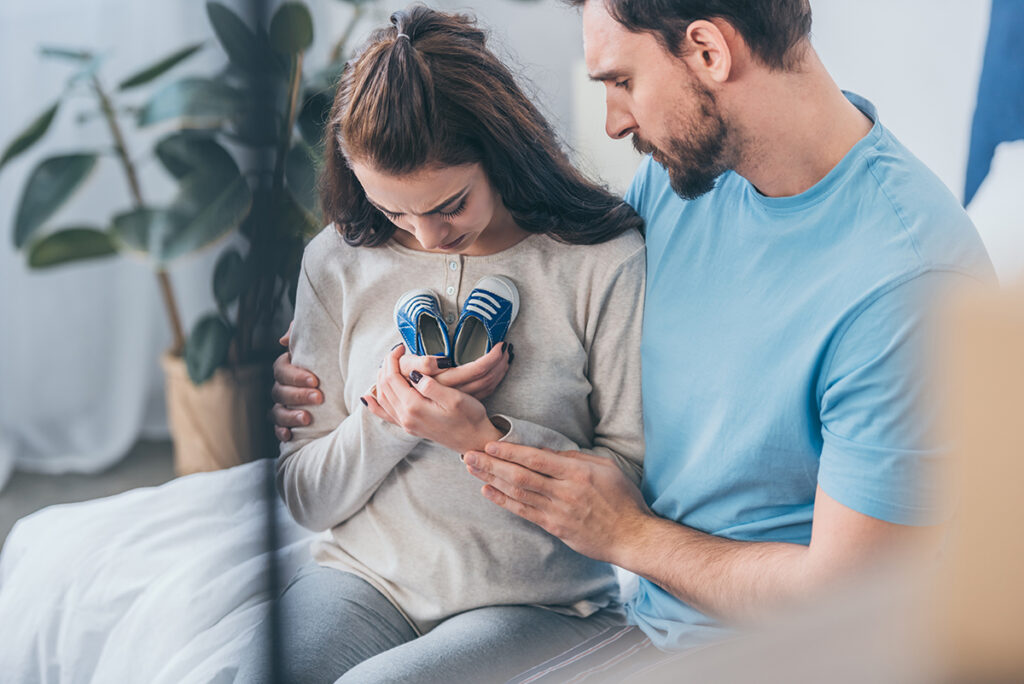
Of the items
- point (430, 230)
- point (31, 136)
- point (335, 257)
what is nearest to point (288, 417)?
point (335, 257)

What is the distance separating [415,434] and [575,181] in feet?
1.12

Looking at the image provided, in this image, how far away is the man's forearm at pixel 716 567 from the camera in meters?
0.87

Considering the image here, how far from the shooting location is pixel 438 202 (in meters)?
0.91

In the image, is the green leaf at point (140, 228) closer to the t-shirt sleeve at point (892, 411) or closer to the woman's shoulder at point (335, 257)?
the woman's shoulder at point (335, 257)

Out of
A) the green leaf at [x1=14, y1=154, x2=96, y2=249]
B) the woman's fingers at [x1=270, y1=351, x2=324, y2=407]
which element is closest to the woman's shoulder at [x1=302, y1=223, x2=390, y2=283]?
the woman's fingers at [x1=270, y1=351, x2=324, y2=407]

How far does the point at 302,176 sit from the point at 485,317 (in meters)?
0.52

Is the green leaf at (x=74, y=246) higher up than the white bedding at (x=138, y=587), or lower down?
higher up

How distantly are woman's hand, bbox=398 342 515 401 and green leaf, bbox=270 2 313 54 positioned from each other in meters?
0.33

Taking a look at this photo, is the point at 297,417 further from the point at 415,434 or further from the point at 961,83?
the point at 961,83

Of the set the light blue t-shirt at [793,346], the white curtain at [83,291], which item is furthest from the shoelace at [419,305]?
the white curtain at [83,291]

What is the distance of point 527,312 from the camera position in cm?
99

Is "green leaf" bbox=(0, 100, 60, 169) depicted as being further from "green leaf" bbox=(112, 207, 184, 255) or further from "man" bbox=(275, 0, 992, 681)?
"man" bbox=(275, 0, 992, 681)

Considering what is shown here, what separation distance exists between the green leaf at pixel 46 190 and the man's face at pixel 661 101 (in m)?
1.51

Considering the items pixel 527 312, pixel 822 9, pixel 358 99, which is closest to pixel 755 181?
pixel 527 312
